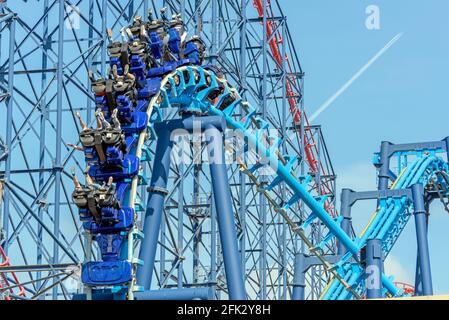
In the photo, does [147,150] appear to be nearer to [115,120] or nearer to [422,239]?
[115,120]

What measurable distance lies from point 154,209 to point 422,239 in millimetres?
8776

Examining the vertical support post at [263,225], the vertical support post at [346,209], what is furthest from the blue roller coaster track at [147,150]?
the vertical support post at [263,225]

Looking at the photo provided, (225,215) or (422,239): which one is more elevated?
(422,239)

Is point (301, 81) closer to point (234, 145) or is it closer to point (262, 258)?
point (262, 258)

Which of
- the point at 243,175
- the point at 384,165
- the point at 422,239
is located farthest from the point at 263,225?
the point at 422,239

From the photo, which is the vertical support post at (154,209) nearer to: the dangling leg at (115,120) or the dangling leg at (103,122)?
the dangling leg at (115,120)

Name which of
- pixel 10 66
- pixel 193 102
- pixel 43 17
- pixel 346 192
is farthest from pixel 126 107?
pixel 346 192

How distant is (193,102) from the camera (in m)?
15.0

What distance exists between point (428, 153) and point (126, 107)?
38.6 ft

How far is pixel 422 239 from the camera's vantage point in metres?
21.4

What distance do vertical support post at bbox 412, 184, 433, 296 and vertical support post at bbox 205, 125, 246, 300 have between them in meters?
7.26

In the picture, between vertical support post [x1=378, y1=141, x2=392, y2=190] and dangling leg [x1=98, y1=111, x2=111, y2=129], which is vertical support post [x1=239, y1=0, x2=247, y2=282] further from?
dangling leg [x1=98, y1=111, x2=111, y2=129]

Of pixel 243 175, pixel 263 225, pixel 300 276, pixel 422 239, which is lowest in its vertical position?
pixel 300 276

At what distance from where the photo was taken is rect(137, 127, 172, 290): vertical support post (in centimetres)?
1362
